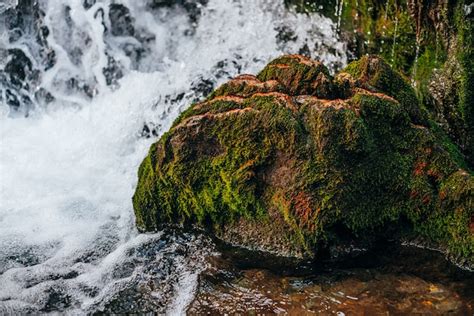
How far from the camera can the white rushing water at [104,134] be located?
214 inches

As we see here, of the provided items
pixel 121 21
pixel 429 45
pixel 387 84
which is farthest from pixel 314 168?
pixel 121 21

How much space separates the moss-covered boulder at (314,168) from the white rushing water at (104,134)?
59 centimetres

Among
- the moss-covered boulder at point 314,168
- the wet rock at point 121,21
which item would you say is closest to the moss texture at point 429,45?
the moss-covered boulder at point 314,168

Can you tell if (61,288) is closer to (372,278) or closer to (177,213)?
(177,213)

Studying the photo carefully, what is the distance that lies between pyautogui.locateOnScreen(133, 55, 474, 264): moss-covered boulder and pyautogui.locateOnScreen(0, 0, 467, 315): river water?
0.56m

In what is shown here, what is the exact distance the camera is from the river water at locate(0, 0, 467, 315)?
5.43m

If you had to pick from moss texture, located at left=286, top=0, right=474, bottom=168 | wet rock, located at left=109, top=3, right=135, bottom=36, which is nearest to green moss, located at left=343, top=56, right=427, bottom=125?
moss texture, located at left=286, top=0, right=474, bottom=168

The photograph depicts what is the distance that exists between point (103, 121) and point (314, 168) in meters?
4.70

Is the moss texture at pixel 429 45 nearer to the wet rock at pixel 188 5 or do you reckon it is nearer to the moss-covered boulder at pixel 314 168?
the moss-covered boulder at pixel 314 168

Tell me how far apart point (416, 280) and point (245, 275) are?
155 centimetres

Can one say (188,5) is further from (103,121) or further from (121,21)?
(103,121)

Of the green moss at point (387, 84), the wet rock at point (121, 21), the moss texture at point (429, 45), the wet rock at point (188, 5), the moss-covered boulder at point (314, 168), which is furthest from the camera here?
the wet rock at point (121, 21)

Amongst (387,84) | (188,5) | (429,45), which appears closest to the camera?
(387,84)

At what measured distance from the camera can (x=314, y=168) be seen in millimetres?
5383
